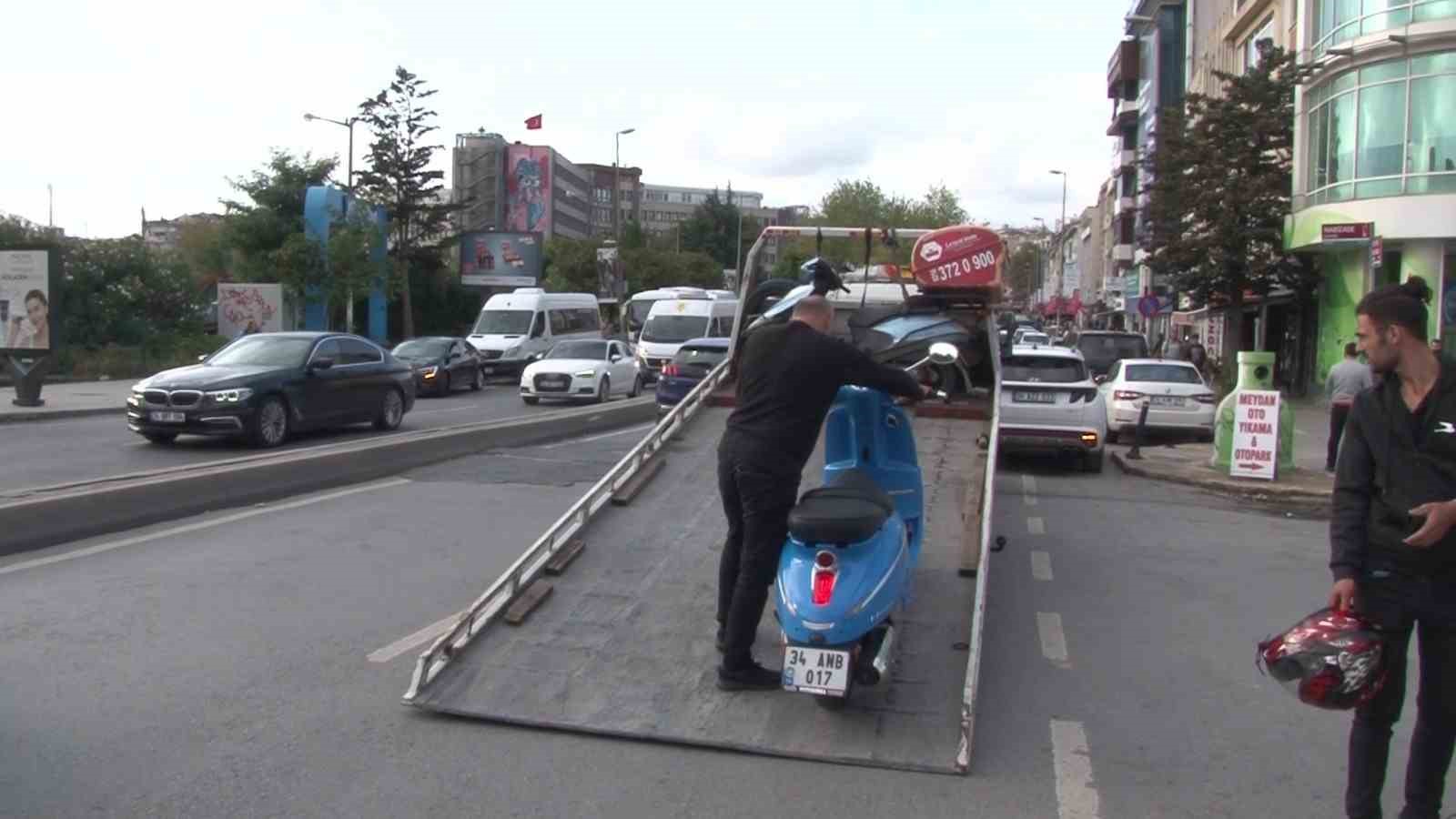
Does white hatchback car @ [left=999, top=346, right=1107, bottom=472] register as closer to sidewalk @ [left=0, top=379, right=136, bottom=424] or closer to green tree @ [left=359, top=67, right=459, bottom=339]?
sidewalk @ [left=0, top=379, right=136, bottom=424]

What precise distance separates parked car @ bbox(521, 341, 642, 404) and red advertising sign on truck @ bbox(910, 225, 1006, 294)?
19.7m

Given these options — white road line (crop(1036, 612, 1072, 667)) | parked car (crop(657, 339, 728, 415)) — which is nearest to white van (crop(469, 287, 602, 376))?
parked car (crop(657, 339, 728, 415))

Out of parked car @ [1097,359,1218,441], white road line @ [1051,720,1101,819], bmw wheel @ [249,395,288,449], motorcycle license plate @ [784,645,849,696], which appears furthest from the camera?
parked car @ [1097,359,1218,441]

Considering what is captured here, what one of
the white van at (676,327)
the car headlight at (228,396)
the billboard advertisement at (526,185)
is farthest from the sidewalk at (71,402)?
the billboard advertisement at (526,185)

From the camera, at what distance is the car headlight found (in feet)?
55.4

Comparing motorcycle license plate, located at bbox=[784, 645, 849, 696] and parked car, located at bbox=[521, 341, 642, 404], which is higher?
parked car, located at bbox=[521, 341, 642, 404]

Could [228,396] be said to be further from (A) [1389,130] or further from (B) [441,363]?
(A) [1389,130]

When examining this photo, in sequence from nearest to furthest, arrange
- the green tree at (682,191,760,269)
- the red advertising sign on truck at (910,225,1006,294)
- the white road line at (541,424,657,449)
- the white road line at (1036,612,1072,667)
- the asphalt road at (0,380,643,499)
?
the white road line at (1036,612,1072,667) → the red advertising sign on truck at (910,225,1006,294) → the asphalt road at (0,380,643,499) → the white road line at (541,424,657,449) → the green tree at (682,191,760,269)

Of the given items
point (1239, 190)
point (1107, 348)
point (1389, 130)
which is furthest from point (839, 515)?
point (1239, 190)

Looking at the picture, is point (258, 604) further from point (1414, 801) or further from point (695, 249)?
point (695, 249)

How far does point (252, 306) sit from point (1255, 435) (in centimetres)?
3156

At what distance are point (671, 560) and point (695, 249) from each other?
115m

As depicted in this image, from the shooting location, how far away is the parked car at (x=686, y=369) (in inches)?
896

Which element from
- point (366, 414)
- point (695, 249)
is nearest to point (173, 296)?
point (366, 414)
